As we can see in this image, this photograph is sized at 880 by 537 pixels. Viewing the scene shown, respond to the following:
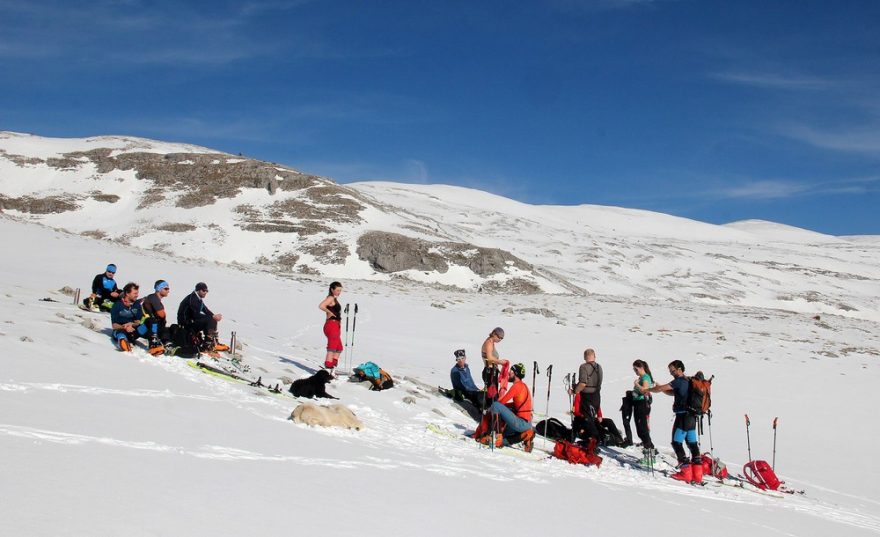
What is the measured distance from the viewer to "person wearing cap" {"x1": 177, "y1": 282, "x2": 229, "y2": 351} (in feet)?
38.6

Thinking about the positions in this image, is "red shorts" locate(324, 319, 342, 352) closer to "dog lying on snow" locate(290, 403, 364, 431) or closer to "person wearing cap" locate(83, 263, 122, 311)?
"dog lying on snow" locate(290, 403, 364, 431)

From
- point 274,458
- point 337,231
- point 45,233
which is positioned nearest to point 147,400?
point 274,458

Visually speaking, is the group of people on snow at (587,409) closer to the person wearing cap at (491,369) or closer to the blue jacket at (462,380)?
the person wearing cap at (491,369)

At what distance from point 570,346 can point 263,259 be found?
30307 millimetres

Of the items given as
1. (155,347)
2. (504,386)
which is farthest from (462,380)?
(155,347)

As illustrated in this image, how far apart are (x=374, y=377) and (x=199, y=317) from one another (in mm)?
3222

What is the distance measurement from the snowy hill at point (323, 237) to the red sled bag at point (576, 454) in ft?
107

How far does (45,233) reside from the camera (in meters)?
31.5

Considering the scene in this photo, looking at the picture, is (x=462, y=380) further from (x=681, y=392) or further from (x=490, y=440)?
(x=681, y=392)

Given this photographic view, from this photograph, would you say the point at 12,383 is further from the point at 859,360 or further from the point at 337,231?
the point at 337,231

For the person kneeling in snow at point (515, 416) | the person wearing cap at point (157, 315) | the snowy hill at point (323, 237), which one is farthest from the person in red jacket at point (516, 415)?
the snowy hill at point (323, 237)

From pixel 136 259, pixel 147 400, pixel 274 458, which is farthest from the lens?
pixel 136 259

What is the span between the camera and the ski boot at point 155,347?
440 inches

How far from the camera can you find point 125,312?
11.2m
